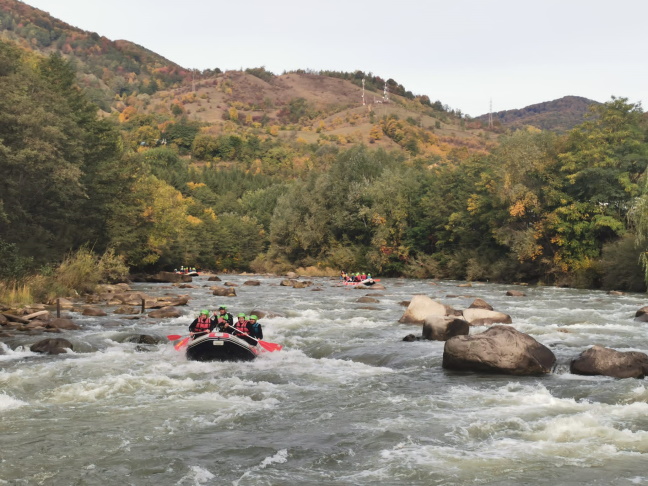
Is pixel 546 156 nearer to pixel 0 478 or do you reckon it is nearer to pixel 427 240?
pixel 427 240

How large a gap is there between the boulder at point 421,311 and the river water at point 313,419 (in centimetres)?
457

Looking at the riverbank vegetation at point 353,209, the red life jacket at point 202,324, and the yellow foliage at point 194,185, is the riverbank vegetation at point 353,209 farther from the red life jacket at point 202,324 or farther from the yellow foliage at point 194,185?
the yellow foliage at point 194,185

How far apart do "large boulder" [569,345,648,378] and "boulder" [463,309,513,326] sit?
735 cm

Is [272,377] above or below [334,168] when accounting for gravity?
below

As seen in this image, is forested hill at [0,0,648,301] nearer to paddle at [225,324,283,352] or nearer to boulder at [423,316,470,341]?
boulder at [423,316,470,341]

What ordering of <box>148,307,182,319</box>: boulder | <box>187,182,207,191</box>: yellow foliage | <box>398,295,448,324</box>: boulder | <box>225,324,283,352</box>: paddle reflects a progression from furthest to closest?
<box>187,182,207,191</box>: yellow foliage < <box>148,307,182,319</box>: boulder < <box>398,295,448,324</box>: boulder < <box>225,324,283,352</box>: paddle

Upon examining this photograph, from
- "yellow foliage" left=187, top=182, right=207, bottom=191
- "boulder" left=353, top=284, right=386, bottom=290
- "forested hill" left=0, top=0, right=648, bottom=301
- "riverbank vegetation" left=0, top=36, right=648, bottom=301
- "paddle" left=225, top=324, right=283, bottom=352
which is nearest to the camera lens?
"paddle" left=225, top=324, right=283, bottom=352

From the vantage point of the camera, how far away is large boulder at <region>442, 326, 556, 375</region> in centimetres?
1502

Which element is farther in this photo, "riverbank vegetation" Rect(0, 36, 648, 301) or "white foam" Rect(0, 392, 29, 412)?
"riverbank vegetation" Rect(0, 36, 648, 301)

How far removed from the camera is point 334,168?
3071 inches

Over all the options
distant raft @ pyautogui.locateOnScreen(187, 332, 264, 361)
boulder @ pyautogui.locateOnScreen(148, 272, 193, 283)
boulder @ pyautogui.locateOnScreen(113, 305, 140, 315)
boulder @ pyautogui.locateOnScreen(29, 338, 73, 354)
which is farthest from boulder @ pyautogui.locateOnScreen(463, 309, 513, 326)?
boulder @ pyautogui.locateOnScreen(148, 272, 193, 283)

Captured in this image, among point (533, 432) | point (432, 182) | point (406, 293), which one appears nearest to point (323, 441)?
point (533, 432)

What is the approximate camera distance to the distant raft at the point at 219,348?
16.9m

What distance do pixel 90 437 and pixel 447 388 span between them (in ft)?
23.9
